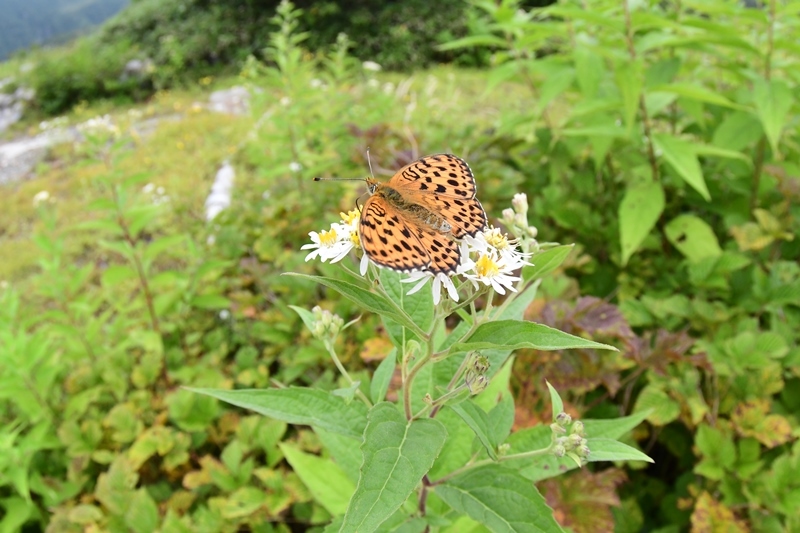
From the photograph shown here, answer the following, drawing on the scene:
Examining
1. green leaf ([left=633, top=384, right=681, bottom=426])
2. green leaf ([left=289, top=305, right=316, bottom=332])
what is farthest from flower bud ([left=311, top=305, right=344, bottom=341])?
green leaf ([left=633, top=384, right=681, bottom=426])

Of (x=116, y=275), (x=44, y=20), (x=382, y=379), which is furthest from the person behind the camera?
(x=44, y=20)

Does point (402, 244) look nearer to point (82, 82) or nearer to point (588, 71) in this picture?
point (588, 71)

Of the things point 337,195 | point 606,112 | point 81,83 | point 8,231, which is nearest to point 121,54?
point 81,83

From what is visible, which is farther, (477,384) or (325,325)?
(325,325)

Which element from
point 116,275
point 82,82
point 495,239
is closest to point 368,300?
point 495,239

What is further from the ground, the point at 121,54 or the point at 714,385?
the point at 714,385

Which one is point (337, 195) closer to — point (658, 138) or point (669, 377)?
point (658, 138)
